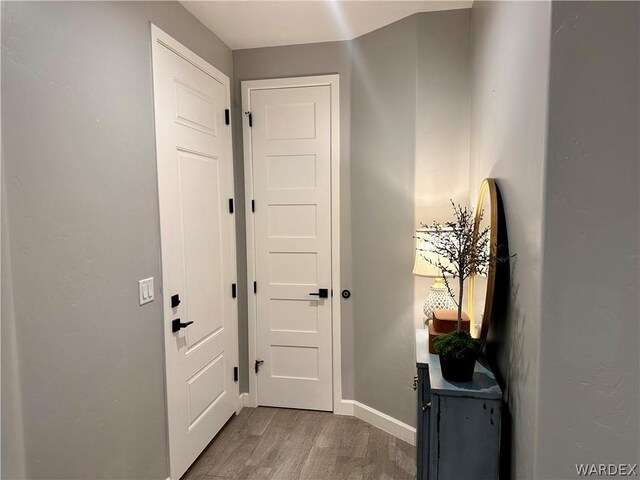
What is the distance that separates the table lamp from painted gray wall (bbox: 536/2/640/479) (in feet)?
3.28

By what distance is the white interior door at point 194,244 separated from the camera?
197cm

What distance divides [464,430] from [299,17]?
2.32 metres

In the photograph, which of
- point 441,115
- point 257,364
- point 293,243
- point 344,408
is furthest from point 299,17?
point 344,408

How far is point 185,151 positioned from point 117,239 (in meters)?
0.74

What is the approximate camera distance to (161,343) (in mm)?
1931

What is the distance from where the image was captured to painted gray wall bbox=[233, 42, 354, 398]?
2.61m

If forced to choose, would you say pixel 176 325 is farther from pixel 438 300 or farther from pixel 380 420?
pixel 380 420

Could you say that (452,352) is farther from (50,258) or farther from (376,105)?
(376,105)

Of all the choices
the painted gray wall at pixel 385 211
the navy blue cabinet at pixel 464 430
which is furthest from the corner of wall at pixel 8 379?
the painted gray wall at pixel 385 211

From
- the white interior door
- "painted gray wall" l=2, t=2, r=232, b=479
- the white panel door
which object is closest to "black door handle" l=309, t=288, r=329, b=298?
the white panel door

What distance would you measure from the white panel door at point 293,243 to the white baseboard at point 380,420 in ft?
0.45

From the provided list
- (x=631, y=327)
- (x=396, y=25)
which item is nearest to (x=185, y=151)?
(x=396, y=25)

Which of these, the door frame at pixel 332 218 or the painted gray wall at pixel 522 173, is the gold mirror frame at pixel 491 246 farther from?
the door frame at pixel 332 218

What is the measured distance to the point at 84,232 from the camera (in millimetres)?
1444
